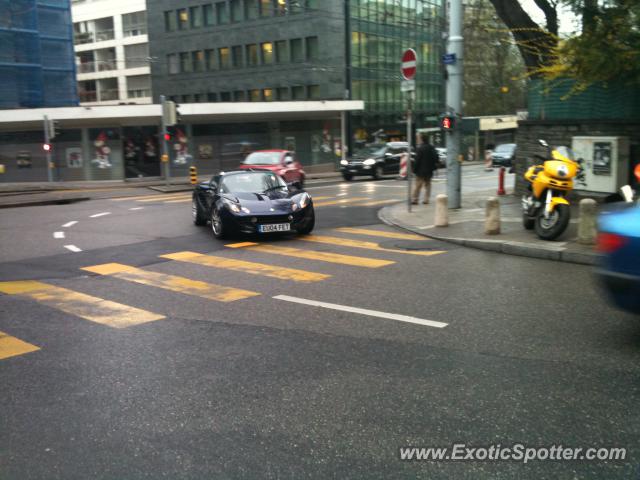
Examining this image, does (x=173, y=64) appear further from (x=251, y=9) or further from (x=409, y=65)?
(x=409, y=65)

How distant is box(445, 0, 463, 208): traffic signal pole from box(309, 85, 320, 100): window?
34620 millimetres

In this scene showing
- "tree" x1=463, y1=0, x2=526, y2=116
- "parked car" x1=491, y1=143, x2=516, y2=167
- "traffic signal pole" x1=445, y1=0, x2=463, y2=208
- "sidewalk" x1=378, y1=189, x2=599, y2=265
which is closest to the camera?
"sidewalk" x1=378, y1=189, x2=599, y2=265

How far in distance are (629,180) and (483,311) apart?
28.7 ft

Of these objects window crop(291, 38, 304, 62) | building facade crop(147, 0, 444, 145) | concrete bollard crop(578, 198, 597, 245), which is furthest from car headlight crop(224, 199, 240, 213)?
window crop(291, 38, 304, 62)

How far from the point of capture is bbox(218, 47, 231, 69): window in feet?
173

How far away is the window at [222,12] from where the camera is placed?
52.0 meters

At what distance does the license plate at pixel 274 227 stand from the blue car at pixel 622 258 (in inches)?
283

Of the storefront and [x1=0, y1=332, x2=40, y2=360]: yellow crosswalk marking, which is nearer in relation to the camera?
[x1=0, y1=332, x2=40, y2=360]: yellow crosswalk marking

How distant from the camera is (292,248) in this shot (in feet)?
35.9

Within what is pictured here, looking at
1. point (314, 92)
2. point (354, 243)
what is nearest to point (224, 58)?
point (314, 92)

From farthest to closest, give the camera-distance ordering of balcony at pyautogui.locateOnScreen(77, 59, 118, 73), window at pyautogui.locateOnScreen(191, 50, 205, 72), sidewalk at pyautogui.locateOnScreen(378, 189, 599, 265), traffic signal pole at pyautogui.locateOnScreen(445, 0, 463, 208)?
1. balcony at pyautogui.locateOnScreen(77, 59, 118, 73)
2. window at pyautogui.locateOnScreen(191, 50, 205, 72)
3. traffic signal pole at pyautogui.locateOnScreen(445, 0, 463, 208)
4. sidewalk at pyautogui.locateOnScreen(378, 189, 599, 265)

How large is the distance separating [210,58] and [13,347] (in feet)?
168

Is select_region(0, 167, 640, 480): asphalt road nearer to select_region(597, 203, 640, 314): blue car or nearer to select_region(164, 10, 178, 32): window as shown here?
select_region(597, 203, 640, 314): blue car

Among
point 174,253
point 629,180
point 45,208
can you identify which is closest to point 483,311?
point 174,253
